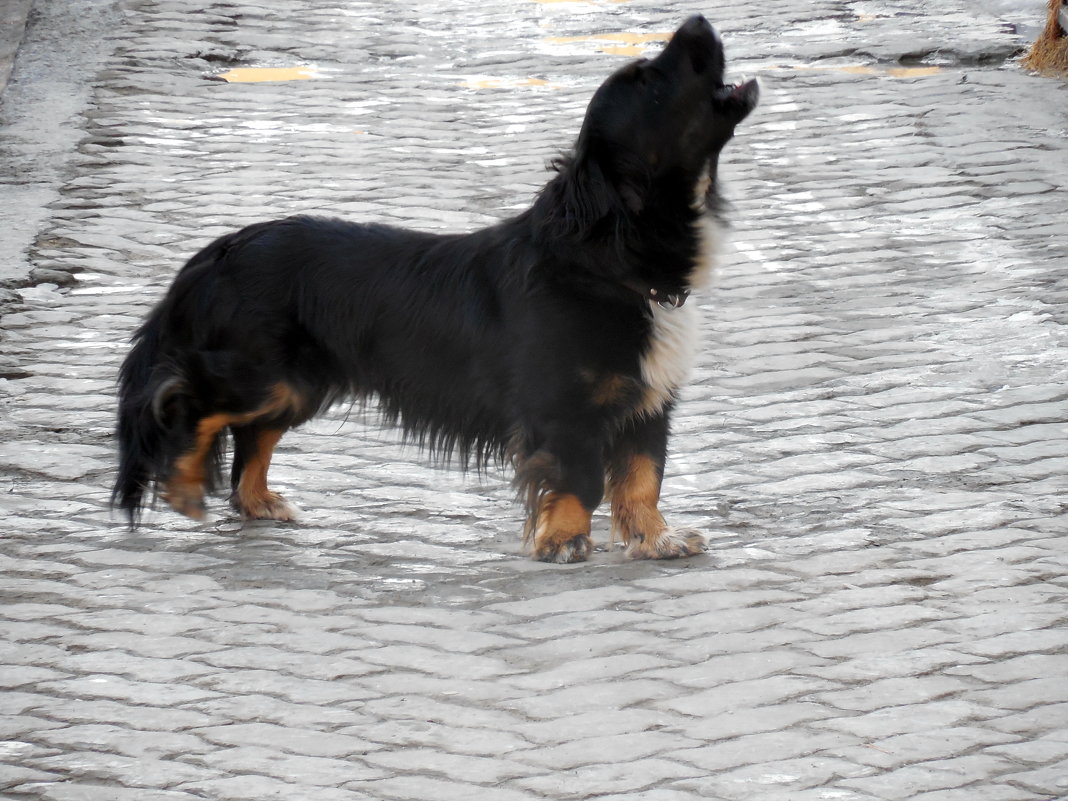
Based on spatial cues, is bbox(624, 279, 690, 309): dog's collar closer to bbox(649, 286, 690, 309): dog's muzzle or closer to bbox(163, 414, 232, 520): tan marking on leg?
bbox(649, 286, 690, 309): dog's muzzle

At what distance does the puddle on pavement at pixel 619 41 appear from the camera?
38.3 ft

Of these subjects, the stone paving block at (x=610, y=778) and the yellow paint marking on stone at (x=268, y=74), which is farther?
the yellow paint marking on stone at (x=268, y=74)

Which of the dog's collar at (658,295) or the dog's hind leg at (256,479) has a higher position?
the dog's collar at (658,295)

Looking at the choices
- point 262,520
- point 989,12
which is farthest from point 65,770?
point 989,12

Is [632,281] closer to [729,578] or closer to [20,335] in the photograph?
[729,578]

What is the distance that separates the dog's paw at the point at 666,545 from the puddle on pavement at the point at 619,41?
727 centimetres

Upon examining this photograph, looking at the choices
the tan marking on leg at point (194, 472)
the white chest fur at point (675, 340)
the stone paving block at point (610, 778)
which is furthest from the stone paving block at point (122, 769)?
the white chest fur at point (675, 340)

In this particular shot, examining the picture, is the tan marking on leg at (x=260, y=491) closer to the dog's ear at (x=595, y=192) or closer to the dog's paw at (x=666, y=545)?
the dog's paw at (x=666, y=545)

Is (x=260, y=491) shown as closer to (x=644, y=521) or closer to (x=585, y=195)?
(x=644, y=521)

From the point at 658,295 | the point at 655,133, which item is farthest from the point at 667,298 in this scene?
the point at 655,133

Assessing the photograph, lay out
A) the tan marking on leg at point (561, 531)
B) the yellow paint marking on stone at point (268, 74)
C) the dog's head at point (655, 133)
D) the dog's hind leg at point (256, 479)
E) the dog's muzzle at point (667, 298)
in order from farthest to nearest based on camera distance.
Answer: the yellow paint marking on stone at point (268, 74), the dog's hind leg at point (256, 479), the tan marking on leg at point (561, 531), the dog's muzzle at point (667, 298), the dog's head at point (655, 133)

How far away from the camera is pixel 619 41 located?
1202 centimetres

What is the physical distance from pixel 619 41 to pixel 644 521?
7.95 meters

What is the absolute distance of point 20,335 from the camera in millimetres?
6840
